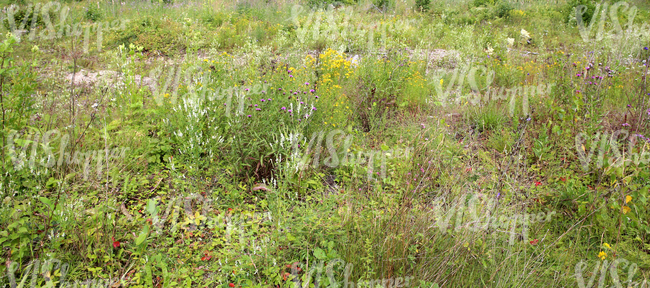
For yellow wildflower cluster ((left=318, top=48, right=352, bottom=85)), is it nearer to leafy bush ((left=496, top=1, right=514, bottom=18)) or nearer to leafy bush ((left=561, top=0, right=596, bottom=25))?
leafy bush ((left=561, top=0, right=596, bottom=25))

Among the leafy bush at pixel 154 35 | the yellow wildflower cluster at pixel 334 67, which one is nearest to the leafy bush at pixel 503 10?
the yellow wildflower cluster at pixel 334 67

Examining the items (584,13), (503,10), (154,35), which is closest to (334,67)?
(154,35)

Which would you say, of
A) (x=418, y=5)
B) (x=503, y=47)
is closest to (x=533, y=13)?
(x=418, y=5)

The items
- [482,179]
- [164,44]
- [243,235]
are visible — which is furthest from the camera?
[164,44]

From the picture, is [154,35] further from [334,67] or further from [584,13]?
[584,13]

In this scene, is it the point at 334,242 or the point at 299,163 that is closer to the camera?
the point at 334,242

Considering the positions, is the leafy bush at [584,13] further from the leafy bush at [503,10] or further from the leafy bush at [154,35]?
the leafy bush at [154,35]

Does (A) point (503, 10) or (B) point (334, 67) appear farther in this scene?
(A) point (503, 10)

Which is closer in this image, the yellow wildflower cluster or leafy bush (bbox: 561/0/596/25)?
the yellow wildflower cluster

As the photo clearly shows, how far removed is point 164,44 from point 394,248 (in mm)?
6859

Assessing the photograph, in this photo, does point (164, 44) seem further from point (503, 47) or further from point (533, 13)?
point (533, 13)

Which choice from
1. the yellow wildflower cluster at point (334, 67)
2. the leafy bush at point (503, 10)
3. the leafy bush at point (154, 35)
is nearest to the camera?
the yellow wildflower cluster at point (334, 67)

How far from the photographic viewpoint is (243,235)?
2475 millimetres

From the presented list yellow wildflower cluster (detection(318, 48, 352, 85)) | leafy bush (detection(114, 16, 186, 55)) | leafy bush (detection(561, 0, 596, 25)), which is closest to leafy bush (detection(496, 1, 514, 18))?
leafy bush (detection(561, 0, 596, 25))
